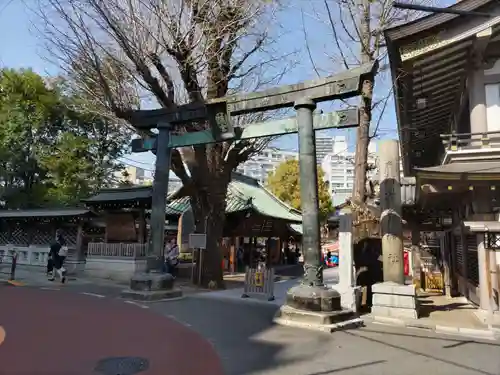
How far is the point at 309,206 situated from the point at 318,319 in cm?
243

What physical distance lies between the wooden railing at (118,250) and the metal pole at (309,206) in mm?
10989

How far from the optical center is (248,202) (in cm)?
2200

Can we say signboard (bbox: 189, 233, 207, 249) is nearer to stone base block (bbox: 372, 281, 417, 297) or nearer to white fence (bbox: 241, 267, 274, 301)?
white fence (bbox: 241, 267, 274, 301)

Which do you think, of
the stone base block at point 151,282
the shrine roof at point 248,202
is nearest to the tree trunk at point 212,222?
the stone base block at point 151,282

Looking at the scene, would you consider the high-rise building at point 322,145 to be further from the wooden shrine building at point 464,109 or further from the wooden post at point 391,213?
the wooden post at point 391,213

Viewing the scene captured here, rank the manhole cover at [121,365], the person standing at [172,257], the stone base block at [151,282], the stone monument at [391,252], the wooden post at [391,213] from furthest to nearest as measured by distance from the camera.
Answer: the person standing at [172,257] → the stone base block at [151,282] → the wooden post at [391,213] → the stone monument at [391,252] → the manhole cover at [121,365]

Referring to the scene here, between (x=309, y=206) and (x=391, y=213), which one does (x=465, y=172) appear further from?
(x=309, y=206)

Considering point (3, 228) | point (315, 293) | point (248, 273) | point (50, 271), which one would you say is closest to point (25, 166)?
point (3, 228)

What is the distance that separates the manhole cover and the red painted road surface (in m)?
0.10

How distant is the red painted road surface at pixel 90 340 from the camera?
5.55 metres

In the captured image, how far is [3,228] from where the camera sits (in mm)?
23984

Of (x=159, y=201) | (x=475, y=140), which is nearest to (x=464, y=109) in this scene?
(x=475, y=140)

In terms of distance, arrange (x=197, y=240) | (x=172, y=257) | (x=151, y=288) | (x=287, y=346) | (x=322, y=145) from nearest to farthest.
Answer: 1. (x=287, y=346)
2. (x=151, y=288)
3. (x=197, y=240)
4. (x=172, y=257)
5. (x=322, y=145)

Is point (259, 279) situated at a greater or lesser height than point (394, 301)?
greater
